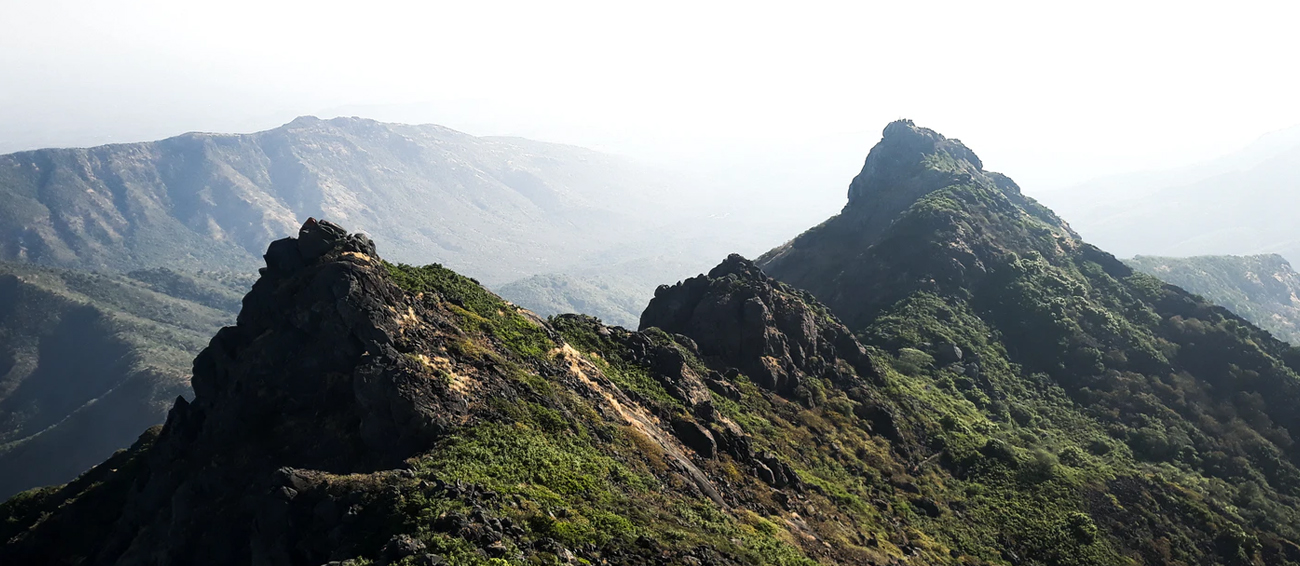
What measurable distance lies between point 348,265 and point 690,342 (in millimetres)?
40140

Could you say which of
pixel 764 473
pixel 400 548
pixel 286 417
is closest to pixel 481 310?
pixel 286 417

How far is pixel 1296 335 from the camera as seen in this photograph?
198 meters

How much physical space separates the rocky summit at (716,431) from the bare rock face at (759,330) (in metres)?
0.38

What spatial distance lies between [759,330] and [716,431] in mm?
24717

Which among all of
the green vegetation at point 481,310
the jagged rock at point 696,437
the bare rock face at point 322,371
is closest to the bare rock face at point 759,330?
the jagged rock at point 696,437

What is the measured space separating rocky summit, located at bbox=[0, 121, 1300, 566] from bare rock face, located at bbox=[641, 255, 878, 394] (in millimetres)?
380

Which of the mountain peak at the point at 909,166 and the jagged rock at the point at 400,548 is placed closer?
the jagged rock at the point at 400,548

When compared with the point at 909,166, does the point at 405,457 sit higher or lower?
lower

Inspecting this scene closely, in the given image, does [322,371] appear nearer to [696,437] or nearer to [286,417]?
[286,417]

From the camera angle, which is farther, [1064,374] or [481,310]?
[1064,374]

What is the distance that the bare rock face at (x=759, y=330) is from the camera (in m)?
76.4

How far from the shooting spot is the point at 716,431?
54.1m

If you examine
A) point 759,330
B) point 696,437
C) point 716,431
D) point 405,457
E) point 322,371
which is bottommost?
point 716,431

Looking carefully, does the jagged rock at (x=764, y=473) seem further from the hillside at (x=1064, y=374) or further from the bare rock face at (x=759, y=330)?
the bare rock face at (x=759, y=330)
